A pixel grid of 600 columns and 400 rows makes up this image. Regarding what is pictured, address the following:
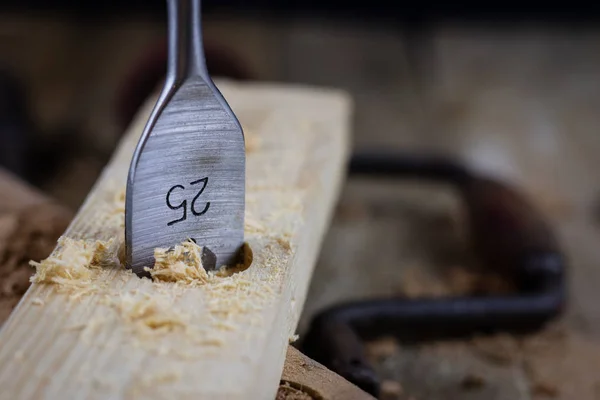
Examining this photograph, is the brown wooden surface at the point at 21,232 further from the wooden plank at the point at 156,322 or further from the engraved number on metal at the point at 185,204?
the engraved number on metal at the point at 185,204

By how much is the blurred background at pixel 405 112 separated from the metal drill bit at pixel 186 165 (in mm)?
639

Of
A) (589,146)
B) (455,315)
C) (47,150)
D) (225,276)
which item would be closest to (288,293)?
(225,276)

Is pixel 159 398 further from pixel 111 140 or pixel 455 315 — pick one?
pixel 111 140

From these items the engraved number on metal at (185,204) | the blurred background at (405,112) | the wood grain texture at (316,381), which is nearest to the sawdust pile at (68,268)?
the engraved number on metal at (185,204)

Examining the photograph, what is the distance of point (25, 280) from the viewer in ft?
4.92

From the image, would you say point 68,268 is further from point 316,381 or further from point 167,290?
point 316,381

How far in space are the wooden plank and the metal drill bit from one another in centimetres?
8

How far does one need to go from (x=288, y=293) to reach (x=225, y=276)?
0.39ft

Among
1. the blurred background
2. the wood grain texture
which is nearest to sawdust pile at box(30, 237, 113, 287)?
the wood grain texture

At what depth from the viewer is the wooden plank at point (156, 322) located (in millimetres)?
1045

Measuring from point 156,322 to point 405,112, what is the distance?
2670mm

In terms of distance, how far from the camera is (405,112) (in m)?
3.65

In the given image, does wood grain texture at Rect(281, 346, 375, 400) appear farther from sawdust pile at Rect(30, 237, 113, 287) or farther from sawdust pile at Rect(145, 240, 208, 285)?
sawdust pile at Rect(30, 237, 113, 287)

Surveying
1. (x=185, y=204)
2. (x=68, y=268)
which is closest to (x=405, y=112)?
(x=185, y=204)
